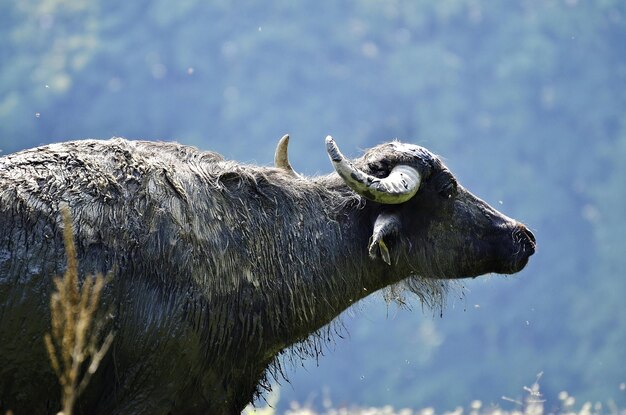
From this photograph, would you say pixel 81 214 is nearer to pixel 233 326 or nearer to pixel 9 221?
pixel 9 221

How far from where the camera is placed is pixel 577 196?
59.1 meters

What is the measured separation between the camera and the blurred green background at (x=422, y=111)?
53.1 metres

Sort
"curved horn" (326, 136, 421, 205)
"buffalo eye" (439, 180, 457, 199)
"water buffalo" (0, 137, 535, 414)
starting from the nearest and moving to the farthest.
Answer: "water buffalo" (0, 137, 535, 414) < "curved horn" (326, 136, 421, 205) < "buffalo eye" (439, 180, 457, 199)

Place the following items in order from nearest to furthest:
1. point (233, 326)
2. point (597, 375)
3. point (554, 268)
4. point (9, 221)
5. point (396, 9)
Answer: point (9, 221) < point (233, 326) < point (597, 375) < point (554, 268) < point (396, 9)

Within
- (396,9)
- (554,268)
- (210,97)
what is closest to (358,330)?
(554,268)

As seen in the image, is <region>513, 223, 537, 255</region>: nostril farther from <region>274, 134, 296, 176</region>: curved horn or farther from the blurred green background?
the blurred green background

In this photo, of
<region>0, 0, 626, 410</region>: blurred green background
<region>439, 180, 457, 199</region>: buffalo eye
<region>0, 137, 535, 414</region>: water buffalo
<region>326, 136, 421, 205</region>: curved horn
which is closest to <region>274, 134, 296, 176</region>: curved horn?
<region>0, 137, 535, 414</region>: water buffalo

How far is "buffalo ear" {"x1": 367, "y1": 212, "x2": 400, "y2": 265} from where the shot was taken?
833 centimetres

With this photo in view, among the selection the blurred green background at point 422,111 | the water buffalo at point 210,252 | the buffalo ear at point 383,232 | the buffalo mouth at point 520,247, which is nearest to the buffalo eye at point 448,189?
the water buffalo at point 210,252

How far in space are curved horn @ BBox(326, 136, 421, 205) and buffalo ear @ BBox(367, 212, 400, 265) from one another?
0.16 meters

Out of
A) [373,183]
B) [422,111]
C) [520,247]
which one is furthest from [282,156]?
[422,111]

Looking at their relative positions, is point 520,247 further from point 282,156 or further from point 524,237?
point 282,156

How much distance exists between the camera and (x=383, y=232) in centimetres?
Result: 841

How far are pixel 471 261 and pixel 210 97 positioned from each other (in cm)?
5215
